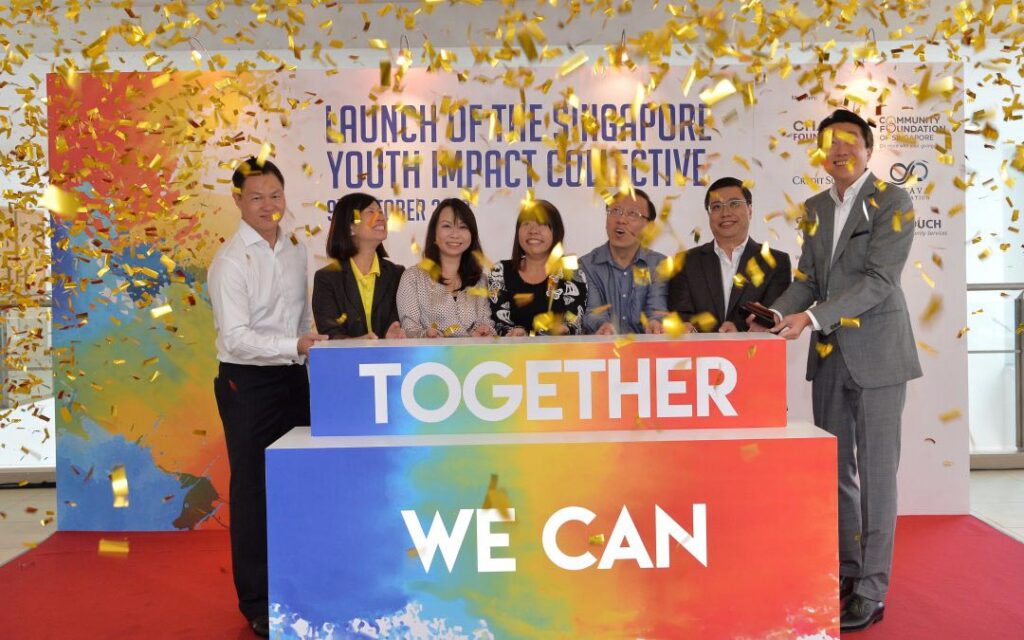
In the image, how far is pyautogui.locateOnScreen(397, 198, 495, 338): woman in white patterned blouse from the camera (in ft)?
12.9

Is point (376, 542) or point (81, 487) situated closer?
point (376, 542)

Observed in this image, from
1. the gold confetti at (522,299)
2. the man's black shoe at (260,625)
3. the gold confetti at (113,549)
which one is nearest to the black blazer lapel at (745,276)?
the gold confetti at (522,299)

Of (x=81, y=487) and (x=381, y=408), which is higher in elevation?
(x=381, y=408)

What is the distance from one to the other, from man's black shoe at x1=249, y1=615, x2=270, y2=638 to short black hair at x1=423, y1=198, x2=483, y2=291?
149 centimetres

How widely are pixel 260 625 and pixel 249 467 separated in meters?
0.57

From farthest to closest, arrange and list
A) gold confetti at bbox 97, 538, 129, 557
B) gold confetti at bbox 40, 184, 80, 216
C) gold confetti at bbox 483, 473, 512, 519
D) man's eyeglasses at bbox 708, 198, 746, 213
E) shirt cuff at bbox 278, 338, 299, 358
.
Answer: gold confetti at bbox 40, 184, 80, 216 → gold confetti at bbox 97, 538, 129, 557 → man's eyeglasses at bbox 708, 198, 746, 213 → shirt cuff at bbox 278, 338, 299, 358 → gold confetti at bbox 483, 473, 512, 519

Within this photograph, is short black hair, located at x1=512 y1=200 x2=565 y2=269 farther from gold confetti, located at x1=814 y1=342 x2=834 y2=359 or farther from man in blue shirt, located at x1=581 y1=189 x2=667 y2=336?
gold confetti, located at x1=814 y1=342 x2=834 y2=359

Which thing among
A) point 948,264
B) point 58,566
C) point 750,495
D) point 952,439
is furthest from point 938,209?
point 58,566

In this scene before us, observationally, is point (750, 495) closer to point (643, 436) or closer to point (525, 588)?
point (643, 436)

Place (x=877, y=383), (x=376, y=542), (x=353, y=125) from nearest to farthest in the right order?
(x=376, y=542), (x=877, y=383), (x=353, y=125)

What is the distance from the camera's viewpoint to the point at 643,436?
8.89 feet

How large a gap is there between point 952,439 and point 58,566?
4532 millimetres

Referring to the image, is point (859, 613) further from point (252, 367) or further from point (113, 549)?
point (113, 549)

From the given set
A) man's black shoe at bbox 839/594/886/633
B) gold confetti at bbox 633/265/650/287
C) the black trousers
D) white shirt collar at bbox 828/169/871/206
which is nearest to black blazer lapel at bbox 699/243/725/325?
gold confetti at bbox 633/265/650/287
